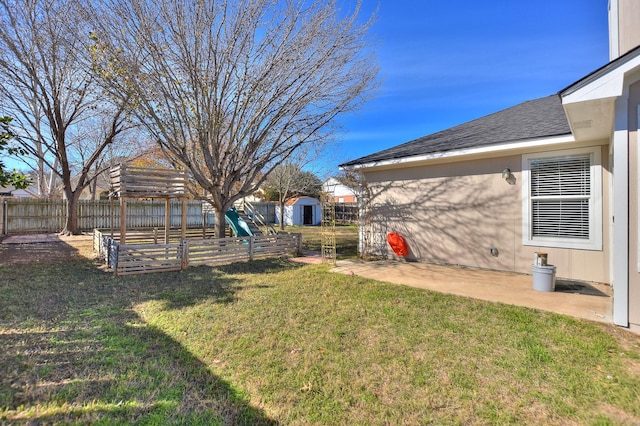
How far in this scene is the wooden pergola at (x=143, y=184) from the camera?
7.98 metres

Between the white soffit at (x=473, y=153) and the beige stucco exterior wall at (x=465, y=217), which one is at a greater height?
the white soffit at (x=473, y=153)

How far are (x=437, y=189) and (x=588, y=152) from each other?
3.21 meters

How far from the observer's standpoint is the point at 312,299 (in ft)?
17.6

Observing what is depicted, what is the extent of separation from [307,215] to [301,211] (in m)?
0.86

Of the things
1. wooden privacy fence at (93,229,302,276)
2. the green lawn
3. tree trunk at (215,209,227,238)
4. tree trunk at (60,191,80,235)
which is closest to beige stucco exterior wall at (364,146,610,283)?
the green lawn

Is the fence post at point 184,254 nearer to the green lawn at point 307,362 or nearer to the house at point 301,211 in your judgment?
the green lawn at point 307,362

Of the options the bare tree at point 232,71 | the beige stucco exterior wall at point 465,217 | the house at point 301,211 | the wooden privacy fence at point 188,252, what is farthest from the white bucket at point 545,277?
the house at point 301,211

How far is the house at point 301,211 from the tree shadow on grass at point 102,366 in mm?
23102

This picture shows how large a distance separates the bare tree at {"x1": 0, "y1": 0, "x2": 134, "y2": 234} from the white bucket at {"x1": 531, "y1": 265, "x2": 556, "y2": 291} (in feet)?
34.2

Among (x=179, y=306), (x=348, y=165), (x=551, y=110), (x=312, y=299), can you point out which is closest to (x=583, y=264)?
(x=551, y=110)

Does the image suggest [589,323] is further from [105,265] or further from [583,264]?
[105,265]

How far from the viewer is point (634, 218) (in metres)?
3.91

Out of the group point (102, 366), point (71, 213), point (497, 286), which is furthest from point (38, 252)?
point (497, 286)

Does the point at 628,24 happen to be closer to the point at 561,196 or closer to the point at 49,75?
the point at 561,196
